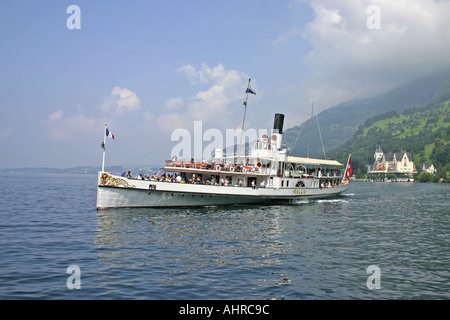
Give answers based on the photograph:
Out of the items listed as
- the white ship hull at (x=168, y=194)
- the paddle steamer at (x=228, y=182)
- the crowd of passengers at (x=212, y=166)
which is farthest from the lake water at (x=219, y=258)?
the crowd of passengers at (x=212, y=166)

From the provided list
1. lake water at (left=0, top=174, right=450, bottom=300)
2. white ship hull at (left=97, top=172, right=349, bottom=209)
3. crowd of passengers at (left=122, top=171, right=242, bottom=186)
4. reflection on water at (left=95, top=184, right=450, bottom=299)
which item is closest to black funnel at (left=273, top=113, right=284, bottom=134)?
white ship hull at (left=97, top=172, right=349, bottom=209)

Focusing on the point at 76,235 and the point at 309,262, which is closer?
the point at 309,262

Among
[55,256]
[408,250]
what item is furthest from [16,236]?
[408,250]

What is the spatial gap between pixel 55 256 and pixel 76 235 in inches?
231

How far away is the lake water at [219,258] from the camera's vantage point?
13375 mm

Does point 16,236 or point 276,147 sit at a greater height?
point 276,147

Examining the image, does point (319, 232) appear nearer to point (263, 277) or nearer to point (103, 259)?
point (263, 277)

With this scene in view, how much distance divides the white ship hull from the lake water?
11.1 ft

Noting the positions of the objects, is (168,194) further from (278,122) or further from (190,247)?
(278,122)

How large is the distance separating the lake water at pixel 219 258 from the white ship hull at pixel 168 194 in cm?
339

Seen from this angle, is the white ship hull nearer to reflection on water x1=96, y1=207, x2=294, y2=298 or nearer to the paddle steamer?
the paddle steamer

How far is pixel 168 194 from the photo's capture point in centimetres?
3628

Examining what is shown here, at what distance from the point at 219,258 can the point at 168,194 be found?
63.5 ft
